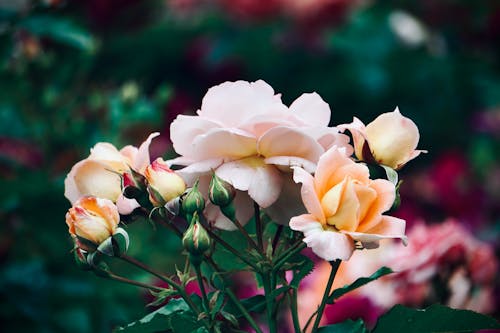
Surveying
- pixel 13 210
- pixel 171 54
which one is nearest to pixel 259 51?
pixel 171 54

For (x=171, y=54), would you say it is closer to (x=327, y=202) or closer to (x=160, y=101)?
(x=160, y=101)

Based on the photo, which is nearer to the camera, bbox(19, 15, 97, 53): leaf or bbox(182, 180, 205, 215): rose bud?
bbox(182, 180, 205, 215): rose bud

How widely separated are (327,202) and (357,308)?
0.35 meters

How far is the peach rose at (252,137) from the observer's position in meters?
0.56

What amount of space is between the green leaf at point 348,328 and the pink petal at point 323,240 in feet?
0.27

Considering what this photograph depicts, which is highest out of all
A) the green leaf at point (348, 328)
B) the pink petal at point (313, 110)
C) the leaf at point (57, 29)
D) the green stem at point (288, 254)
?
the leaf at point (57, 29)

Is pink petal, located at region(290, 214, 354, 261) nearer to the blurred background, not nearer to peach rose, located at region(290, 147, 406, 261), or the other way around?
peach rose, located at region(290, 147, 406, 261)

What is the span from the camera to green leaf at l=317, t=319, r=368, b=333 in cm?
58

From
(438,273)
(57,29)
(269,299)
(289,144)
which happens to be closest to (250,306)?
(269,299)

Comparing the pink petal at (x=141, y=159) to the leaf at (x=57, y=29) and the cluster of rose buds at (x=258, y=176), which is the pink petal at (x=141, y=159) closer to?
the cluster of rose buds at (x=258, y=176)

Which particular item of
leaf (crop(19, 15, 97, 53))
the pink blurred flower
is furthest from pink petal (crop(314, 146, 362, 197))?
leaf (crop(19, 15, 97, 53))

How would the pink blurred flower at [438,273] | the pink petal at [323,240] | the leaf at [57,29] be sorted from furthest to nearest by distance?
1. the leaf at [57,29]
2. the pink blurred flower at [438,273]
3. the pink petal at [323,240]

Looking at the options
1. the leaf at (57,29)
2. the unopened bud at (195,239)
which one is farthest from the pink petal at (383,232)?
the leaf at (57,29)

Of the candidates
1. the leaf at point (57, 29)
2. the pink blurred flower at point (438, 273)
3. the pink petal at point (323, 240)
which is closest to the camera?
the pink petal at point (323, 240)
